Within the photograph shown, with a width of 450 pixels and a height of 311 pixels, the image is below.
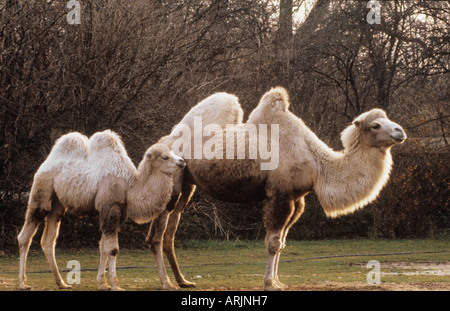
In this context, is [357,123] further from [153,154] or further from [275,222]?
[153,154]

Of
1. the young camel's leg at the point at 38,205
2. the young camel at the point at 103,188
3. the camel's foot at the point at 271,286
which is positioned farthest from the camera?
the young camel's leg at the point at 38,205

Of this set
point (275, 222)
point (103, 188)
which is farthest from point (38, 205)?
point (275, 222)

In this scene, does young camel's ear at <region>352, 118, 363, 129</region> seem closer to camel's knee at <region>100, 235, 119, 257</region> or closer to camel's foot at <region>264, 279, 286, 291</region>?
camel's foot at <region>264, 279, 286, 291</region>

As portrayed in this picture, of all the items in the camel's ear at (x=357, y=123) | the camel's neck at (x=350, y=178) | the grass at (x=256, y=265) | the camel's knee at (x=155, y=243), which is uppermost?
the camel's ear at (x=357, y=123)

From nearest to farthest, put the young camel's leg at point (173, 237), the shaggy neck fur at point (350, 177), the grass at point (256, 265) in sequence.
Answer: the shaggy neck fur at point (350, 177) → the young camel's leg at point (173, 237) → the grass at point (256, 265)

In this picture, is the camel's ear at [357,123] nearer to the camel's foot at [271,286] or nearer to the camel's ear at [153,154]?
the camel's foot at [271,286]

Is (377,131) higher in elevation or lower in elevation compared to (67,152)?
higher

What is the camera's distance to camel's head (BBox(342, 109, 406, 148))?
30.1 ft

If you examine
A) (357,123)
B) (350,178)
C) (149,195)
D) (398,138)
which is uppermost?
(357,123)

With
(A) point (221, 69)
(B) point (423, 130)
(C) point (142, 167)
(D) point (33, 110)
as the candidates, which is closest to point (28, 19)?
(D) point (33, 110)

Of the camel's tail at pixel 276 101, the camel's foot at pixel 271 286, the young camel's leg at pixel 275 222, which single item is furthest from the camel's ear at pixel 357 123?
the camel's foot at pixel 271 286

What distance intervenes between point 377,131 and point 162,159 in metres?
2.70

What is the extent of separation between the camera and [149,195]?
934cm

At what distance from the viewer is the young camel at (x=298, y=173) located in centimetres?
917
